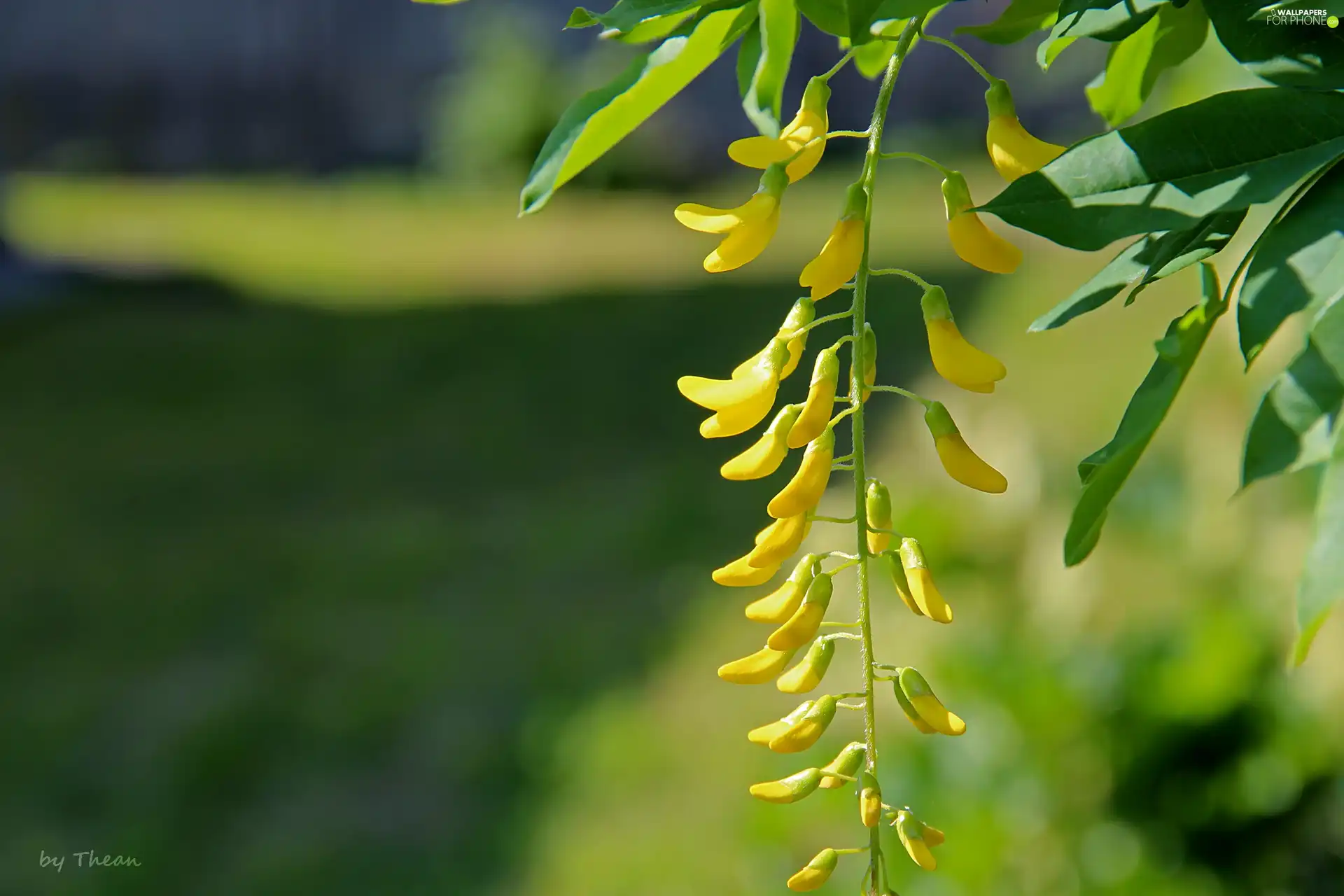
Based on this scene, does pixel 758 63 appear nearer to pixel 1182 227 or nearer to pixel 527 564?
pixel 1182 227

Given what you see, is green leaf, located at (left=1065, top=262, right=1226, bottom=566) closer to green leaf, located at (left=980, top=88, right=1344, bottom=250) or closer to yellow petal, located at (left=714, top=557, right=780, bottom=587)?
green leaf, located at (left=980, top=88, right=1344, bottom=250)

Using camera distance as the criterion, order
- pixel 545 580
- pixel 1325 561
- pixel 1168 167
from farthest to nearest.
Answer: pixel 545 580
pixel 1168 167
pixel 1325 561

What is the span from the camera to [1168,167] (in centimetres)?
52

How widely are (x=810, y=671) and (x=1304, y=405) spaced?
261 mm

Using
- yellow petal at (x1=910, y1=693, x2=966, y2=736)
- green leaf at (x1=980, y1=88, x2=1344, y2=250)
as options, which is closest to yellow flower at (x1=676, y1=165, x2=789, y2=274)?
green leaf at (x1=980, y1=88, x2=1344, y2=250)

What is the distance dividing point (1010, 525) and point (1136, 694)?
0.83 meters

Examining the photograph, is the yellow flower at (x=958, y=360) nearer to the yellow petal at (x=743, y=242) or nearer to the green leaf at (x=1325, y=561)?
the yellow petal at (x=743, y=242)

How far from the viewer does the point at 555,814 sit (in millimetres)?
2521

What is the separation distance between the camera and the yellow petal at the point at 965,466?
0.58 metres

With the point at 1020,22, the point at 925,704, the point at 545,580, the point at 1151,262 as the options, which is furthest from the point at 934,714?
the point at 545,580

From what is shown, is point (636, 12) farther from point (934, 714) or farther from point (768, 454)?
point (934, 714)

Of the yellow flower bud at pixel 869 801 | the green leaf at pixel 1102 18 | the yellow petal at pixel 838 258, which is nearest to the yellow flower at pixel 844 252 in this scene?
the yellow petal at pixel 838 258

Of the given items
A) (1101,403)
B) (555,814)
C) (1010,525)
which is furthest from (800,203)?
(555,814)

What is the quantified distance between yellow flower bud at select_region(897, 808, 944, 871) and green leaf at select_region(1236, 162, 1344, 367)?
24 centimetres
